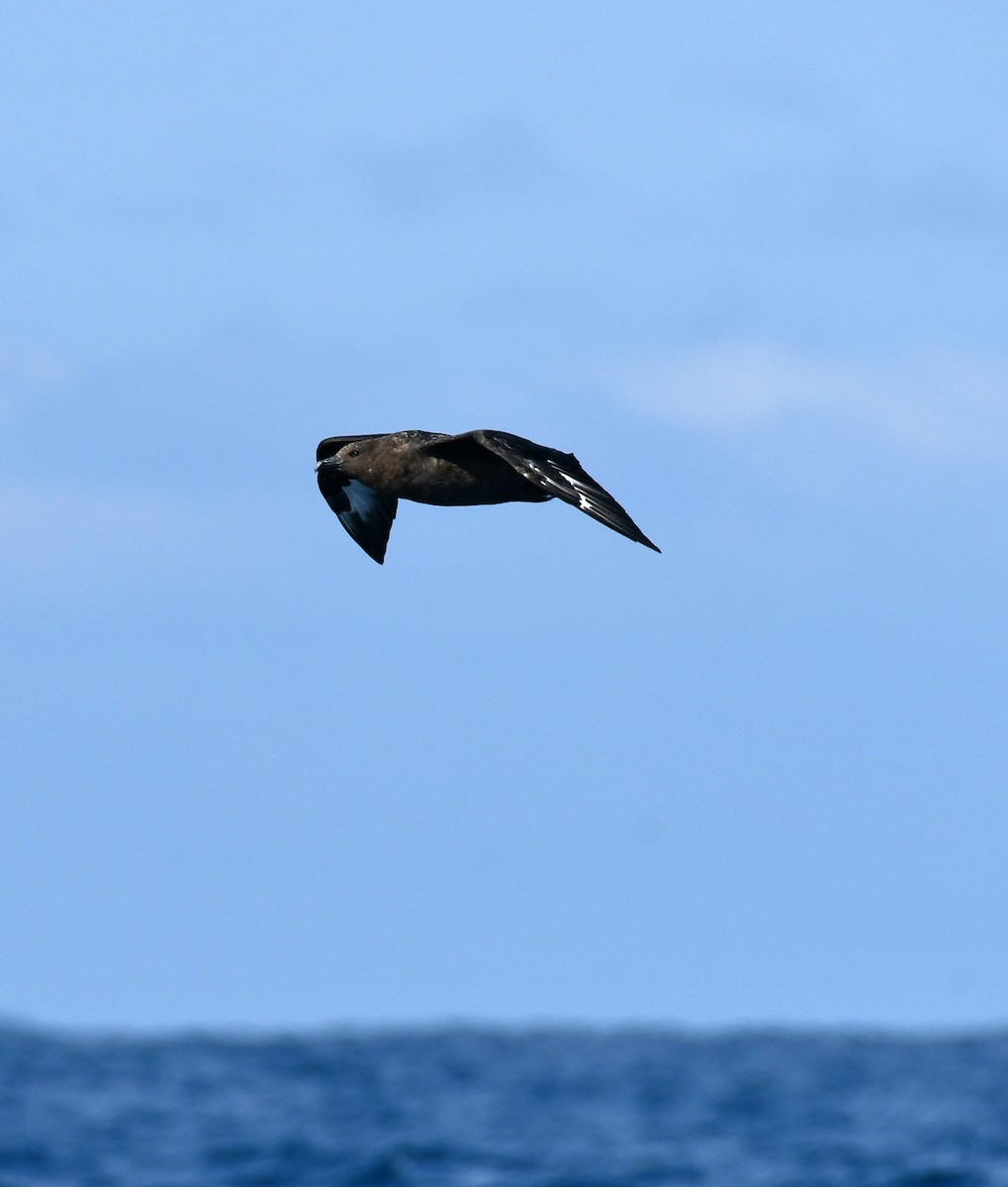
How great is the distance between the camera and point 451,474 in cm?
2114

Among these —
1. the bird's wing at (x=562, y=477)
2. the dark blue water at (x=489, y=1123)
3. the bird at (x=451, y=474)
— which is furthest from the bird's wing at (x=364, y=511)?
the dark blue water at (x=489, y=1123)

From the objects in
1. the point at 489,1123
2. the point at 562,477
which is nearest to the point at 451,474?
the point at 562,477

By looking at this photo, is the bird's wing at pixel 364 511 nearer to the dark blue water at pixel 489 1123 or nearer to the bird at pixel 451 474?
the bird at pixel 451 474

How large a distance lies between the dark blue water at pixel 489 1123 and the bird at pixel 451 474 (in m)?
28.7

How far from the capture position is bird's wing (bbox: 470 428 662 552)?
19281mm

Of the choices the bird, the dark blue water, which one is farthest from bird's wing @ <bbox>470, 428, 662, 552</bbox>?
the dark blue water

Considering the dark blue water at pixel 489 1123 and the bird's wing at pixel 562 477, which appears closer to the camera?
the bird's wing at pixel 562 477

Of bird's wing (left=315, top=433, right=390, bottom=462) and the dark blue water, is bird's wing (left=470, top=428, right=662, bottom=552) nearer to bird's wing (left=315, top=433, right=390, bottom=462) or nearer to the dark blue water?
bird's wing (left=315, top=433, right=390, bottom=462)

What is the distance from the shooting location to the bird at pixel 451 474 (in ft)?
64.8

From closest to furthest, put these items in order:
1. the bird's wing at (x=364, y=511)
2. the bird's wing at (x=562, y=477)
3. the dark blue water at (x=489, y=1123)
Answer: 1. the bird's wing at (x=562, y=477)
2. the bird's wing at (x=364, y=511)
3. the dark blue water at (x=489, y=1123)

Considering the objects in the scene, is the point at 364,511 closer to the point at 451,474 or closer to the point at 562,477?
the point at 451,474

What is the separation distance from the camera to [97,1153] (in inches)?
2197

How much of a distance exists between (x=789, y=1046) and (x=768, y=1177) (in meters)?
114

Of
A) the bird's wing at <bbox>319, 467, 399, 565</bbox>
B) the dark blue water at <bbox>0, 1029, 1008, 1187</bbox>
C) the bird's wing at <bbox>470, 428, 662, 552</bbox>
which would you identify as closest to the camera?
the bird's wing at <bbox>470, 428, 662, 552</bbox>
